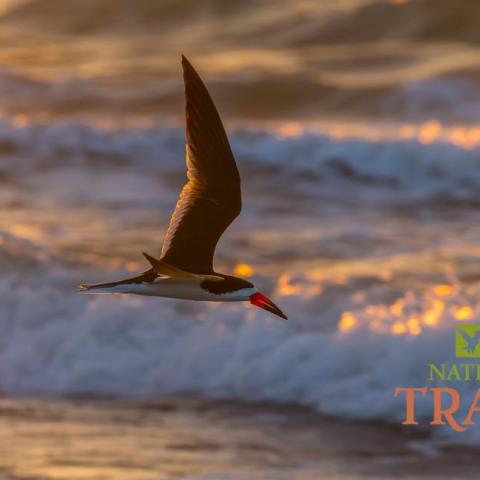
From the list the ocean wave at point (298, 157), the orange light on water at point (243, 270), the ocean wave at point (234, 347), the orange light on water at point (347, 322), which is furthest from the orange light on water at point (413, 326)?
the ocean wave at point (298, 157)

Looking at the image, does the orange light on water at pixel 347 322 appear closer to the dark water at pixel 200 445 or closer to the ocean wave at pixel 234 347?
the ocean wave at pixel 234 347

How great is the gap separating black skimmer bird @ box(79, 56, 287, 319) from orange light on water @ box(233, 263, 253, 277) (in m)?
6.39

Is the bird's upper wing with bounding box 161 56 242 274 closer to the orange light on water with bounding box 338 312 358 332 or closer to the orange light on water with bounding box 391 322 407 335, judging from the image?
the orange light on water with bounding box 391 322 407 335

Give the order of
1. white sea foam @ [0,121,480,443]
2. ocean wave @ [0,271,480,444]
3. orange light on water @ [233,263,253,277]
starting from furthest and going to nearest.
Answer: orange light on water @ [233,263,253,277]
white sea foam @ [0,121,480,443]
ocean wave @ [0,271,480,444]

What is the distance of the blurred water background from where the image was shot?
10.7m

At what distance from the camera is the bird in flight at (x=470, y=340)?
38.3ft

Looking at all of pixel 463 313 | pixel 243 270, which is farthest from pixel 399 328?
pixel 243 270

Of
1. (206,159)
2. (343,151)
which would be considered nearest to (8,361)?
(206,159)

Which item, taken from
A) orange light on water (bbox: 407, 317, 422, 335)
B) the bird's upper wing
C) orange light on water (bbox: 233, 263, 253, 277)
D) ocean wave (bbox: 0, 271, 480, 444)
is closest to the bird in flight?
ocean wave (bbox: 0, 271, 480, 444)

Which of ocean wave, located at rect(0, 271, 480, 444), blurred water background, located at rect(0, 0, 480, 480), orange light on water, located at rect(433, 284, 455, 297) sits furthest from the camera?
orange light on water, located at rect(433, 284, 455, 297)

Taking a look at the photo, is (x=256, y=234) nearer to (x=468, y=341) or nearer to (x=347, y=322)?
(x=347, y=322)

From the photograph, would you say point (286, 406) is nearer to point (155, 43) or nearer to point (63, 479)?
point (63, 479)

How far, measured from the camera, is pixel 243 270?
14148 millimetres

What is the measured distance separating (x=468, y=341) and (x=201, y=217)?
470 centimetres
